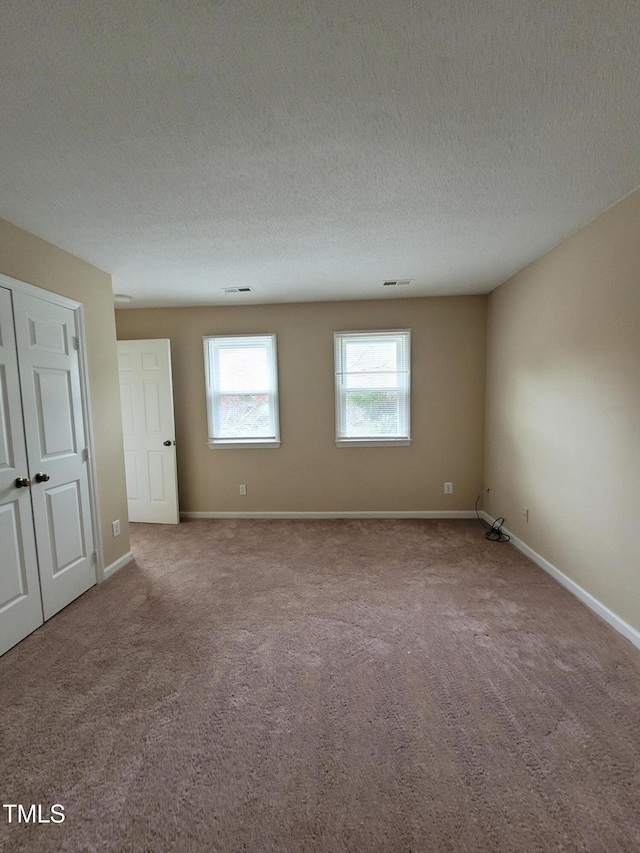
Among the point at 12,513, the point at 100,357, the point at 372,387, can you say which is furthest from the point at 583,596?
the point at 100,357

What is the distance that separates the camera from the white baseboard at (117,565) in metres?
2.85

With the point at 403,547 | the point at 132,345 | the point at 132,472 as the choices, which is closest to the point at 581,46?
the point at 403,547

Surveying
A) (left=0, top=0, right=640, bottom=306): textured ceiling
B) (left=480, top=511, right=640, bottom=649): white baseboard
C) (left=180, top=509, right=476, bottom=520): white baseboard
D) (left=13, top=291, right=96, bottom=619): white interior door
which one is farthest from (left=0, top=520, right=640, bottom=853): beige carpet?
(left=0, top=0, right=640, bottom=306): textured ceiling

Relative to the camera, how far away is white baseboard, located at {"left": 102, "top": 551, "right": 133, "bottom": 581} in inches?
112

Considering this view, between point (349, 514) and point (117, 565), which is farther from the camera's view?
point (349, 514)

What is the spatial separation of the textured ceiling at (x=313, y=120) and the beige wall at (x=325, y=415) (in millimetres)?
1492

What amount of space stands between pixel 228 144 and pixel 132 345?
294 centimetres

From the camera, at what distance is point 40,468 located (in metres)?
2.27

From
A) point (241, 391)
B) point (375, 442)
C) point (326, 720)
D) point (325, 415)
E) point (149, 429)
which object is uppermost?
point (241, 391)

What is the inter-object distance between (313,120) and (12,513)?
2.63 metres

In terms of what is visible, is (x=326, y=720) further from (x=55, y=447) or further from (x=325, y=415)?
(x=325, y=415)

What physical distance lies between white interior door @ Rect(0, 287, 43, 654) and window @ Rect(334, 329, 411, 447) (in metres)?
2.82

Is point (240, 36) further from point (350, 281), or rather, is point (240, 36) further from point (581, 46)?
point (350, 281)

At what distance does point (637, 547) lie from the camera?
1977 millimetres
